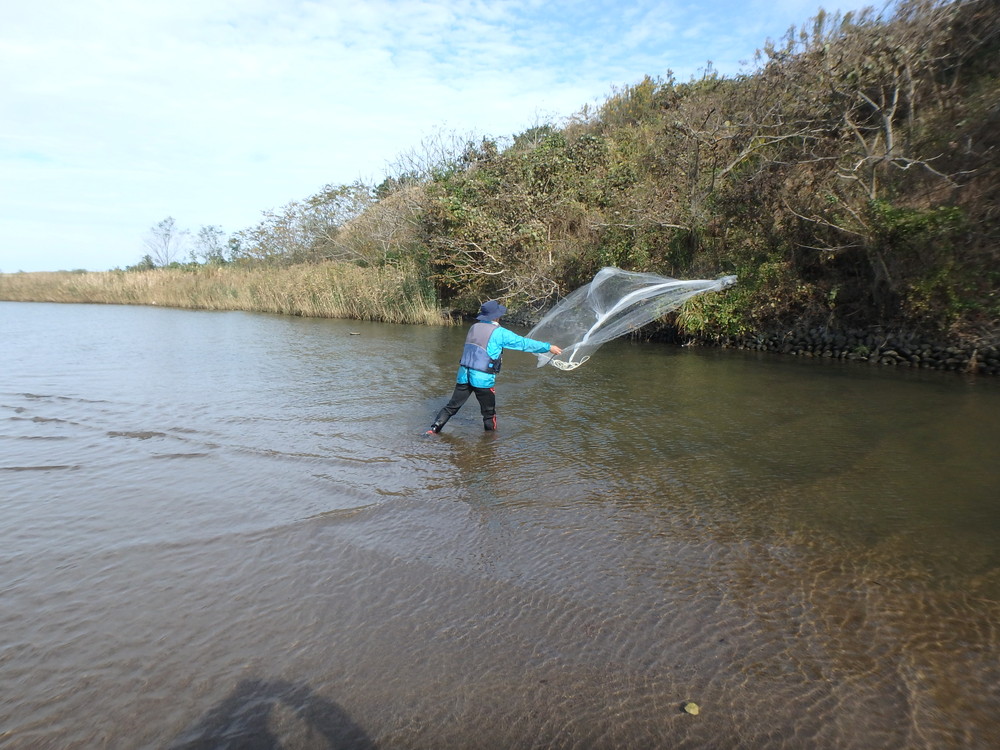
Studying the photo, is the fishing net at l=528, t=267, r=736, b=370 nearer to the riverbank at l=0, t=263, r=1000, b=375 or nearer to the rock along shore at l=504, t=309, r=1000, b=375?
the rock along shore at l=504, t=309, r=1000, b=375

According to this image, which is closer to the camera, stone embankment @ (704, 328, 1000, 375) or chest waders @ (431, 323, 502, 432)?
chest waders @ (431, 323, 502, 432)

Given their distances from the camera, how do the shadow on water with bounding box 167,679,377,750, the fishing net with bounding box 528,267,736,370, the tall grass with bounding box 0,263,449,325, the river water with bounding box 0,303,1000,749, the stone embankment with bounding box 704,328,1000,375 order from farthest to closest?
the tall grass with bounding box 0,263,449,325
the stone embankment with bounding box 704,328,1000,375
the fishing net with bounding box 528,267,736,370
the river water with bounding box 0,303,1000,749
the shadow on water with bounding box 167,679,377,750

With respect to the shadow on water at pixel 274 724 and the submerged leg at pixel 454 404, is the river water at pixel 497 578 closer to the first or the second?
the shadow on water at pixel 274 724

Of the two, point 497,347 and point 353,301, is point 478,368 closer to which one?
point 497,347

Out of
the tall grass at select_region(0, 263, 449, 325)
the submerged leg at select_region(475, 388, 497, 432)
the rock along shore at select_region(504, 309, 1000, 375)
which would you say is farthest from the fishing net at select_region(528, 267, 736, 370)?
the tall grass at select_region(0, 263, 449, 325)

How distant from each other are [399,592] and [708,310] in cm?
1451

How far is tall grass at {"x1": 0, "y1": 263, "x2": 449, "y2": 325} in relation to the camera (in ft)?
86.5

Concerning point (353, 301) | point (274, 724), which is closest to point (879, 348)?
point (274, 724)

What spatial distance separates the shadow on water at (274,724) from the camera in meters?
2.93

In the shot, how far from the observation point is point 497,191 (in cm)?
2380

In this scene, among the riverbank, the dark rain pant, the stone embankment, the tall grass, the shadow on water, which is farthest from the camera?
the tall grass

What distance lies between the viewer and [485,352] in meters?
7.95

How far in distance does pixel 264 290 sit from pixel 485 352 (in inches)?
1023

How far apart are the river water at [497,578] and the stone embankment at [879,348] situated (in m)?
3.87
